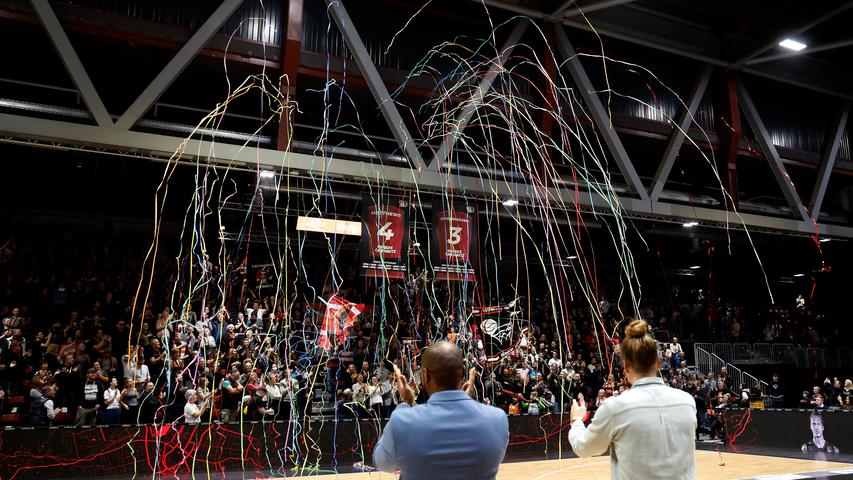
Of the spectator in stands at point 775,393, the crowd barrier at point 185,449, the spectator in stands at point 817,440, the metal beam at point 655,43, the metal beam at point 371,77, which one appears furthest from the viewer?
the spectator in stands at point 775,393

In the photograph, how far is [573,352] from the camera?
1703 cm

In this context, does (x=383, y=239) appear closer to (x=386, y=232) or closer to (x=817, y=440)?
(x=386, y=232)

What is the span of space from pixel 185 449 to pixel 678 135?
13.1 meters

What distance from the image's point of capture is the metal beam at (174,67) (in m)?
11.4

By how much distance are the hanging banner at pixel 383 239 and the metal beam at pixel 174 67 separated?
13.2 feet

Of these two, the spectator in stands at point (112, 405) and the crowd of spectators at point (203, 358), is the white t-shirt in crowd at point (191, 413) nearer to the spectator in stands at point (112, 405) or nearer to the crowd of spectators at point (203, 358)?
the crowd of spectators at point (203, 358)

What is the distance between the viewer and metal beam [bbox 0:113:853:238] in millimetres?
10875

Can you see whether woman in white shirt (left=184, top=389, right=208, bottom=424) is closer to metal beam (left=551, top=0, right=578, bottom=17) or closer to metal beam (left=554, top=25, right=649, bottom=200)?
metal beam (left=554, top=25, right=649, bottom=200)

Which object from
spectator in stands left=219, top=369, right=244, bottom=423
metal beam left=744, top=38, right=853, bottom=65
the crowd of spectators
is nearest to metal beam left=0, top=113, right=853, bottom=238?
the crowd of spectators

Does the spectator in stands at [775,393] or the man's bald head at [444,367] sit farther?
the spectator in stands at [775,393]

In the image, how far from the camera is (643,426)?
7.97ft

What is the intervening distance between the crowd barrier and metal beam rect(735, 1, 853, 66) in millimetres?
13147

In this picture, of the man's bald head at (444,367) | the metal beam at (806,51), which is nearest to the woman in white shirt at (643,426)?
the man's bald head at (444,367)

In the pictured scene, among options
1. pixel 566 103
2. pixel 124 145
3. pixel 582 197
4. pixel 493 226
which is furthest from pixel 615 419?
pixel 493 226
